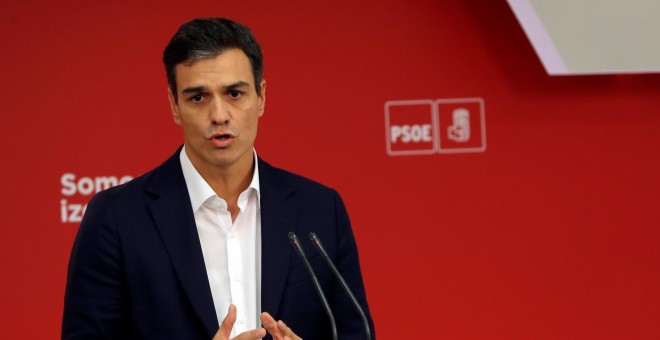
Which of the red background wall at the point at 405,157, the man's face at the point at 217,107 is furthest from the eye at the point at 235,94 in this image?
the red background wall at the point at 405,157

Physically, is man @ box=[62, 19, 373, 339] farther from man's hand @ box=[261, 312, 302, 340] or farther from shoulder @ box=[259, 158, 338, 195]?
man's hand @ box=[261, 312, 302, 340]

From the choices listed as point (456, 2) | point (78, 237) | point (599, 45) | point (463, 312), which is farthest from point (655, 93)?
point (78, 237)

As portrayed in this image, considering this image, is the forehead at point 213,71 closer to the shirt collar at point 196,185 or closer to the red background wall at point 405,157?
the shirt collar at point 196,185

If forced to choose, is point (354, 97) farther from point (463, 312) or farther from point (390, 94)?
point (463, 312)

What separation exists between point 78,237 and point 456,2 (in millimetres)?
1743

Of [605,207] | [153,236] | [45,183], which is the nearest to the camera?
[153,236]

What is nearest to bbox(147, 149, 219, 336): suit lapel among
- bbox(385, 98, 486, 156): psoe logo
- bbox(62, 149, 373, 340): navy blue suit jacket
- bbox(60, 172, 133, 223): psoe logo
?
bbox(62, 149, 373, 340): navy blue suit jacket

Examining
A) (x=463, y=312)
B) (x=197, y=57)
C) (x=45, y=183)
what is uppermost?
(x=197, y=57)

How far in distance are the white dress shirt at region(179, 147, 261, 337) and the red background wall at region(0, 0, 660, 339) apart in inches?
44.8

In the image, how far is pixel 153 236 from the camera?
196 cm

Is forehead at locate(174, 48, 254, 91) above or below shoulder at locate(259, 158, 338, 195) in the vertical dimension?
above

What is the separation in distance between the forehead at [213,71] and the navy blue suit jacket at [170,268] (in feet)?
0.62

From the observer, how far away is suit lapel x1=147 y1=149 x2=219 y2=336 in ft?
6.30

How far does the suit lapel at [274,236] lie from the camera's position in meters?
1.98
